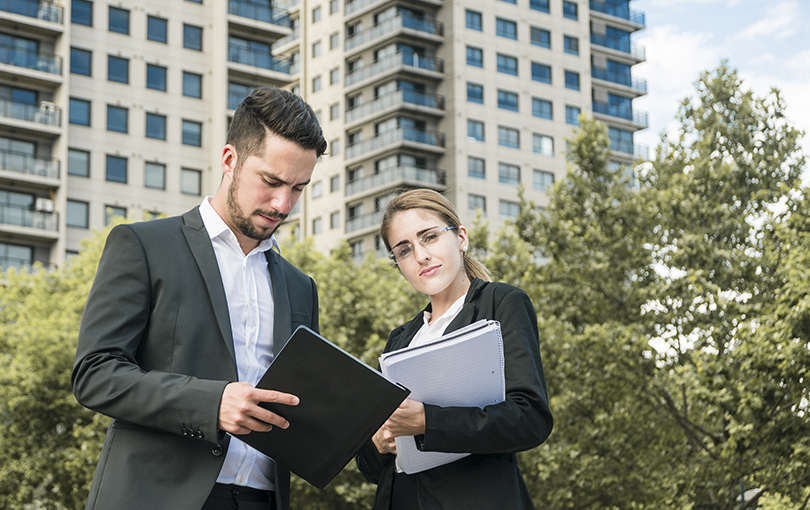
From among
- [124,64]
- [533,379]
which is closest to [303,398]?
[533,379]

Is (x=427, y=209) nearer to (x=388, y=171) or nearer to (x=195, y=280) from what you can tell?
(x=195, y=280)

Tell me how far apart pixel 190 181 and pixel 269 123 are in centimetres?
4651

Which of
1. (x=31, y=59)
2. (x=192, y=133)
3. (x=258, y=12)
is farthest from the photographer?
(x=258, y=12)

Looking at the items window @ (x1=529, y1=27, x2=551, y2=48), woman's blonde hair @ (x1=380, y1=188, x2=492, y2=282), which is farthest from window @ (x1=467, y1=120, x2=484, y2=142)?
woman's blonde hair @ (x1=380, y1=188, x2=492, y2=282)

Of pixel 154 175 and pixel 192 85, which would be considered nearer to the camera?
pixel 154 175

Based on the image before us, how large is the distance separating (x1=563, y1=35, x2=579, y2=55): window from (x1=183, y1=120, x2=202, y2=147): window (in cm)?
2989

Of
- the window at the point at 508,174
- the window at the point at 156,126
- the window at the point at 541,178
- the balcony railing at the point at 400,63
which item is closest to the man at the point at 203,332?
the window at the point at 156,126

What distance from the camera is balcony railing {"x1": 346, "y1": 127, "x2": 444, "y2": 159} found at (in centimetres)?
5909

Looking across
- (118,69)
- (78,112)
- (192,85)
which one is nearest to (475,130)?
(192,85)

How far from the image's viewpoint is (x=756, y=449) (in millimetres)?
16219

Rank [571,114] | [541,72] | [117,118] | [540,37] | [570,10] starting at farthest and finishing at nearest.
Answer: [570,10] < [571,114] < [540,37] < [541,72] < [117,118]

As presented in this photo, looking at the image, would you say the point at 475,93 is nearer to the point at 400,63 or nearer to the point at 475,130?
the point at 475,130

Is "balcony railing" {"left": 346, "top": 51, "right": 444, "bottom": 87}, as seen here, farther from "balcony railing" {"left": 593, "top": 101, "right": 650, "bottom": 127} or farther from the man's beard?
the man's beard

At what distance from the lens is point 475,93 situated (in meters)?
61.2
